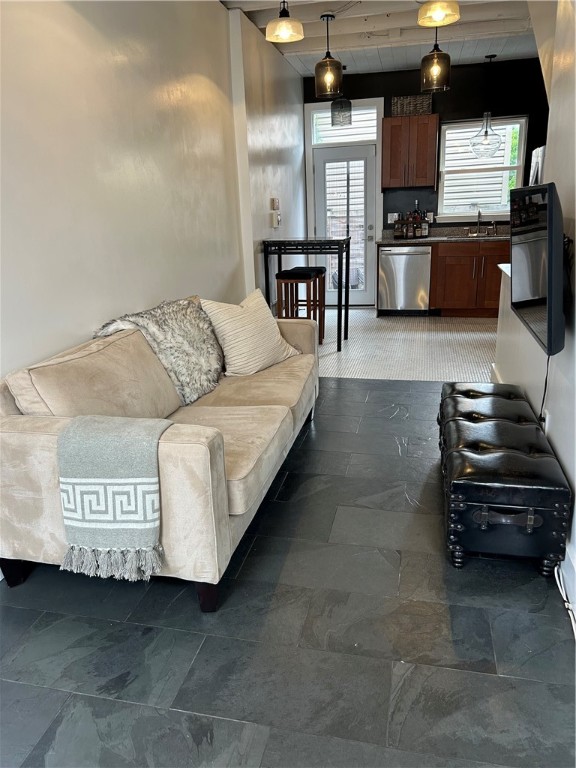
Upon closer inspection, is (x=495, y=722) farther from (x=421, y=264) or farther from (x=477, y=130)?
(x=477, y=130)

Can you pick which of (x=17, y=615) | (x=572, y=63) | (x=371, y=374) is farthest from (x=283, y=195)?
(x=17, y=615)

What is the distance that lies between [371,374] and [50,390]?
2936mm

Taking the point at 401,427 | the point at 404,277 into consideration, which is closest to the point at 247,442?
the point at 401,427

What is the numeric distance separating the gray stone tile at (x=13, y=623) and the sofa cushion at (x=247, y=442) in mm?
779

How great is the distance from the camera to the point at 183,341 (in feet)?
9.18

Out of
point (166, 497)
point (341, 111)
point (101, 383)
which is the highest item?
point (341, 111)

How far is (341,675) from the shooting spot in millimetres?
1610

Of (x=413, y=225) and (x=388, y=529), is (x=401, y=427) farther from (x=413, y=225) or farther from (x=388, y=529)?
(x=413, y=225)

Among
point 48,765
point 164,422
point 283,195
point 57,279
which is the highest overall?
point 283,195

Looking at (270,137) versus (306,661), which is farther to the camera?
(270,137)

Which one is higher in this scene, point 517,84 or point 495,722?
point 517,84

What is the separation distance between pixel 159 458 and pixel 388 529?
43.7 inches

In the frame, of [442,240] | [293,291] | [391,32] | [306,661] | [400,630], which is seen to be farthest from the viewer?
[442,240]

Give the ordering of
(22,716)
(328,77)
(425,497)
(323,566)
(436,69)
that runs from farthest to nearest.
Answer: (328,77) → (436,69) → (425,497) → (323,566) → (22,716)
